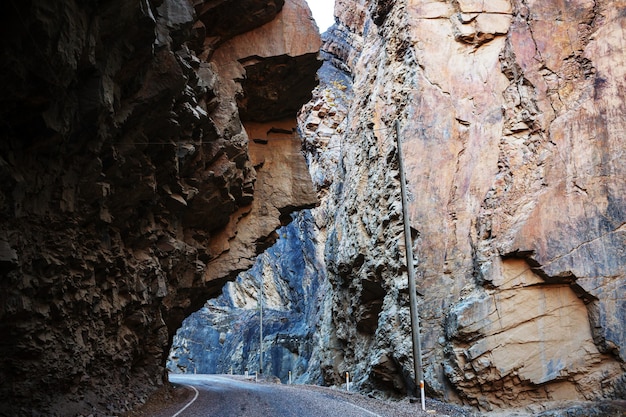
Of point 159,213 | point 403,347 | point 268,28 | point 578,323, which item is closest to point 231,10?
point 268,28

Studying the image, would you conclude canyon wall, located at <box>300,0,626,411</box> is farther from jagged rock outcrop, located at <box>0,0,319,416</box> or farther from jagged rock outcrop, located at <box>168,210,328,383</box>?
jagged rock outcrop, located at <box>168,210,328,383</box>

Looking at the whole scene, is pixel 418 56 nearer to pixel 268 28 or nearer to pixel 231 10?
pixel 268 28

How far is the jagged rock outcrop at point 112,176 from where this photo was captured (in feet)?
21.4

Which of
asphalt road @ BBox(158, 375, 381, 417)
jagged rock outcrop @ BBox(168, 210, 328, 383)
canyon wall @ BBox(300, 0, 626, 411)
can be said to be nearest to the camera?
asphalt road @ BBox(158, 375, 381, 417)

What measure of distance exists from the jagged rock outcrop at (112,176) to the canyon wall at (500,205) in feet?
15.8

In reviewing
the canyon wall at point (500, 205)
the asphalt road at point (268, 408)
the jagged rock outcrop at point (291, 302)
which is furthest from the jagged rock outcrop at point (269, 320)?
the asphalt road at point (268, 408)

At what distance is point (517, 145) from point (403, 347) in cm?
721

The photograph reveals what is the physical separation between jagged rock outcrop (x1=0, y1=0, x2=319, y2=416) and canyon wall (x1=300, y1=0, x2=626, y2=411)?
4.82m

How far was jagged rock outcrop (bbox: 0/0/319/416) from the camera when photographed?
21.4 ft

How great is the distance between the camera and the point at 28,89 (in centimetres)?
611

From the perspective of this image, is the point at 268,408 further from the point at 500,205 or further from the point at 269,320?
the point at 269,320

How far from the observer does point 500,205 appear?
14367 millimetres

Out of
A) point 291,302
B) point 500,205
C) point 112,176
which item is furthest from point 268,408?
point 291,302

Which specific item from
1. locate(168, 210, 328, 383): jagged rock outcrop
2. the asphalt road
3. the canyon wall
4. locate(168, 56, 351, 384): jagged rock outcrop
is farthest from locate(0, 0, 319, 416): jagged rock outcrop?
locate(168, 210, 328, 383): jagged rock outcrop
